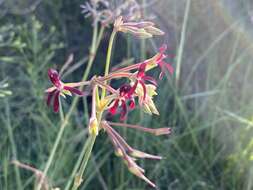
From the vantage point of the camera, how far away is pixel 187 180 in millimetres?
2244

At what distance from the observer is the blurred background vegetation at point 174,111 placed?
223 cm

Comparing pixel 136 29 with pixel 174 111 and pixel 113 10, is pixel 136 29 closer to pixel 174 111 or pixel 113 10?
pixel 113 10

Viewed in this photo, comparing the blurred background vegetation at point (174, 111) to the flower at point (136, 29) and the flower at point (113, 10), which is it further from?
the flower at point (136, 29)

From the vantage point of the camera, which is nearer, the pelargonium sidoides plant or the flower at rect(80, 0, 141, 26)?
the pelargonium sidoides plant

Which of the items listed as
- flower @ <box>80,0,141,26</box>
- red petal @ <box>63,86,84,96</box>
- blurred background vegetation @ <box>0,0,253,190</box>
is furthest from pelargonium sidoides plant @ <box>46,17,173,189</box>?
blurred background vegetation @ <box>0,0,253,190</box>

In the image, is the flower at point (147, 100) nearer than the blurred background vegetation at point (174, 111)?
Yes

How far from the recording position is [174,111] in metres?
2.39

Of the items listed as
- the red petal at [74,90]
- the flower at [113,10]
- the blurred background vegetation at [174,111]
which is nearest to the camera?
the red petal at [74,90]

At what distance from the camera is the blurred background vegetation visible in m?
2.23

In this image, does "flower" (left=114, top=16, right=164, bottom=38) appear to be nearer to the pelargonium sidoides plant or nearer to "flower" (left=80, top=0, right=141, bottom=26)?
the pelargonium sidoides plant

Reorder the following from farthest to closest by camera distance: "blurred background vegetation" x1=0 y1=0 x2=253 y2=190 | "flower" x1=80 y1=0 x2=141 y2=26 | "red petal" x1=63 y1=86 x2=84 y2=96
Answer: "blurred background vegetation" x1=0 y1=0 x2=253 y2=190, "flower" x1=80 y1=0 x2=141 y2=26, "red petal" x1=63 y1=86 x2=84 y2=96

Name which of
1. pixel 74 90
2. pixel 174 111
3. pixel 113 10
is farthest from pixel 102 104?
pixel 174 111

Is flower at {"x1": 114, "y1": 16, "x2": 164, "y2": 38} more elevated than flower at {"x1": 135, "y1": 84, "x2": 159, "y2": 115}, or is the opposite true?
flower at {"x1": 114, "y1": 16, "x2": 164, "y2": 38}

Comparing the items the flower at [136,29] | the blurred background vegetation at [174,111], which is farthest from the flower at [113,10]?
the flower at [136,29]
